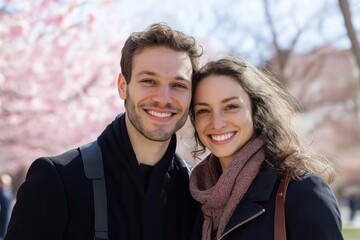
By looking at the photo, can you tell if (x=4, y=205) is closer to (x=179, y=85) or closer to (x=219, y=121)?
(x=179, y=85)

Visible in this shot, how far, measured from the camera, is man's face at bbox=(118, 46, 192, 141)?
332 cm

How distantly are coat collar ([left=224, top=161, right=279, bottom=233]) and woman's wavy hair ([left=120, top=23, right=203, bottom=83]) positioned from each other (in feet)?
2.59

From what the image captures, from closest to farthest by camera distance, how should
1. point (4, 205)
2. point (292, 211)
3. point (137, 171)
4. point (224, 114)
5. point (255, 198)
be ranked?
1. point (292, 211)
2. point (255, 198)
3. point (137, 171)
4. point (224, 114)
5. point (4, 205)

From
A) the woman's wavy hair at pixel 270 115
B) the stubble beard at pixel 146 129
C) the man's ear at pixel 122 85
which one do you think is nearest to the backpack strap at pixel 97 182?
the stubble beard at pixel 146 129

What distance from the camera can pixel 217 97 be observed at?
3.37 m

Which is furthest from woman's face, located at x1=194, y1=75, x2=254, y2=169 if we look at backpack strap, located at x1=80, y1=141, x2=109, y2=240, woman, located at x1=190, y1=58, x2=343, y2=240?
backpack strap, located at x1=80, y1=141, x2=109, y2=240

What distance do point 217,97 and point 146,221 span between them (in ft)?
2.44

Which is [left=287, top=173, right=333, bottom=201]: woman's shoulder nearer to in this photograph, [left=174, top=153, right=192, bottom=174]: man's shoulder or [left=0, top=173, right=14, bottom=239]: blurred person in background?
[left=174, top=153, right=192, bottom=174]: man's shoulder

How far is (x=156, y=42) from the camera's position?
11.3 ft

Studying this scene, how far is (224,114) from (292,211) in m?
0.67

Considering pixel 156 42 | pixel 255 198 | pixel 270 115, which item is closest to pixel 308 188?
pixel 255 198

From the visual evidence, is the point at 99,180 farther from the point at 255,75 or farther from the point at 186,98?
the point at 255,75

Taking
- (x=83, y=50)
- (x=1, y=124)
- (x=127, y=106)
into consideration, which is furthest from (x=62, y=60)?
(x=127, y=106)

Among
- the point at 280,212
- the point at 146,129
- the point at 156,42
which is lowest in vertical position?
the point at 280,212
